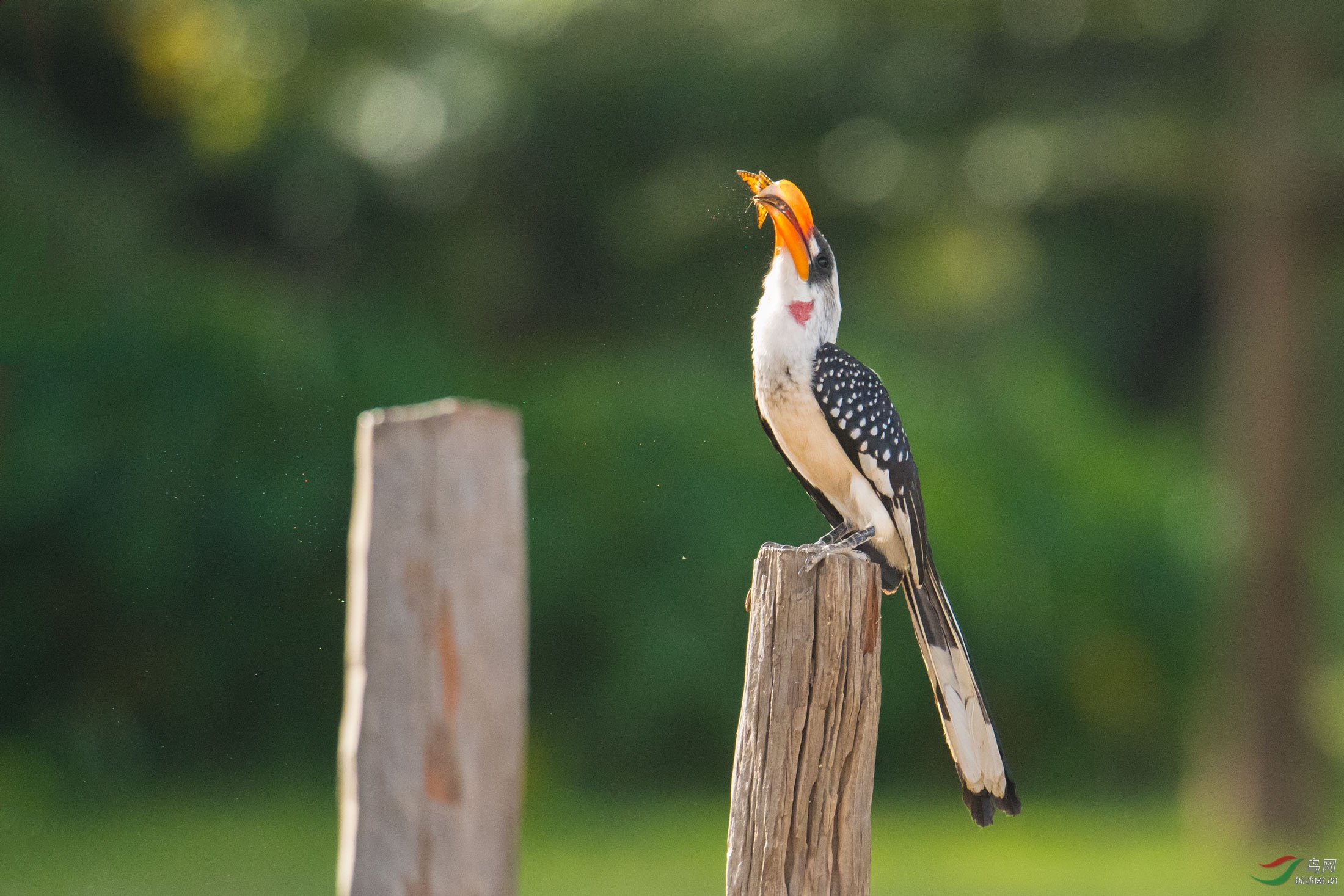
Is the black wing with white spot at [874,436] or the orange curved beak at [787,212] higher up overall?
the orange curved beak at [787,212]

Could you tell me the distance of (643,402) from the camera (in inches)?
259

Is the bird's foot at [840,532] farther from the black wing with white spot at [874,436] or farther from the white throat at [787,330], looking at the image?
the white throat at [787,330]

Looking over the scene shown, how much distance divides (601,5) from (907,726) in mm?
3869

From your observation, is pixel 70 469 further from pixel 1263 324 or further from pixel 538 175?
pixel 1263 324

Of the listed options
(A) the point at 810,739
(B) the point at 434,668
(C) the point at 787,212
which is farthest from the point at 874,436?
(B) the point at 434,668

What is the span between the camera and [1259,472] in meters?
5.97

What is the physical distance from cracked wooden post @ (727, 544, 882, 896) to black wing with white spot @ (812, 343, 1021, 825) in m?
0.21

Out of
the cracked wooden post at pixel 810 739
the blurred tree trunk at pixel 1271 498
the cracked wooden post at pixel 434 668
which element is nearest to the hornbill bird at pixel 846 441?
the cracked wooden post at pixel 810 739

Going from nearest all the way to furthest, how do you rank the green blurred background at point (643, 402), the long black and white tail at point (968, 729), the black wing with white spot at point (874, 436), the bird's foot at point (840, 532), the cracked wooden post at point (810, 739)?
the cracked wooden post at point (810, 739)
the long black and white tail at point (968, 729)
the black wing with white spot at point (874, 436)
the bird's foot at point (840, 532)
the green blurred background at point (643, 402)

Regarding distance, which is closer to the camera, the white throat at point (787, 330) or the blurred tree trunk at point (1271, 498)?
the white throat at point (787, 330)

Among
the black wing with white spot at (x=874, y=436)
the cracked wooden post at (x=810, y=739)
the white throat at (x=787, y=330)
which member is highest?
the white throat at (x=787, y=330)

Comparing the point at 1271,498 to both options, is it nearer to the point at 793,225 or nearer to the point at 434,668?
the point at 793,225

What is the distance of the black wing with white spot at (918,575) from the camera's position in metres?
2.03

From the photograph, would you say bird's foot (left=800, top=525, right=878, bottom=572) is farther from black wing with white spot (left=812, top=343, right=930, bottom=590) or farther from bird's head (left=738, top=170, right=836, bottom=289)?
bird's head (left=738, top=170, right=836, bottom=289)
